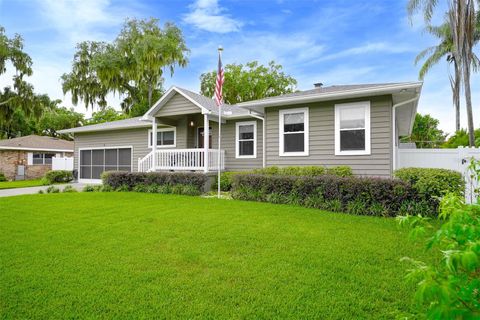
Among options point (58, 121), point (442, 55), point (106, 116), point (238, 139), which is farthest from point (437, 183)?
point (58, 121)

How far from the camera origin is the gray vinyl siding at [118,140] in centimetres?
1617

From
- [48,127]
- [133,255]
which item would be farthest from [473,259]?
[48,127]

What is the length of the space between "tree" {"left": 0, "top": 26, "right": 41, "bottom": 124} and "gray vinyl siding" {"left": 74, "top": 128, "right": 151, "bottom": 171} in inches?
524

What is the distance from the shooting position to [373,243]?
4715mm

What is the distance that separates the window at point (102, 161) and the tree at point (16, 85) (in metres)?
14.2

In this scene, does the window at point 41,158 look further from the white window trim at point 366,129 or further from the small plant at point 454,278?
the small plant at point 454,278

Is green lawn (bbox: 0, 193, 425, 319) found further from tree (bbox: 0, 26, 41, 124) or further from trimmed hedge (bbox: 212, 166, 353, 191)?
tree (bbox: 0, 26, 41, 124)

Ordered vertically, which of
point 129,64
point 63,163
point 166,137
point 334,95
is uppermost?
point 129,64

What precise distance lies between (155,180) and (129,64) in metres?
19.5

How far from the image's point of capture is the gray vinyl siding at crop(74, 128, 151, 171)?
16.2 m

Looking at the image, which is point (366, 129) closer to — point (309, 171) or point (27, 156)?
point (309, 171)

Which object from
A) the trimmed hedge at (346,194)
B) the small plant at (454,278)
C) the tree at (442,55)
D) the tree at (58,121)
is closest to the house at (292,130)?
the trimmed hedge at (346,194)

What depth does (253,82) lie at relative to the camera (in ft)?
103

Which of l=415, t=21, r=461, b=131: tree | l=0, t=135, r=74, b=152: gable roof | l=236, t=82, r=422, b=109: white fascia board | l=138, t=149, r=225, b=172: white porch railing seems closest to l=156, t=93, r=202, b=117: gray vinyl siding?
l=138, t=149, r=225, b=172: white porch railing
